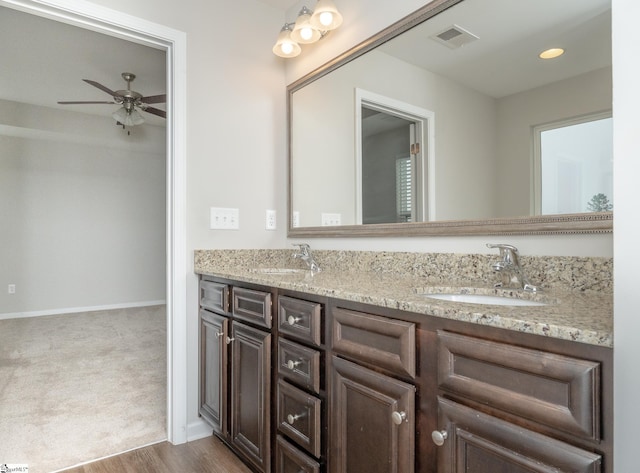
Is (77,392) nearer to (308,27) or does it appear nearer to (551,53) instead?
(308,27)

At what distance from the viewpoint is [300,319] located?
4.17ft

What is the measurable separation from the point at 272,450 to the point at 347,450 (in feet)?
1.53

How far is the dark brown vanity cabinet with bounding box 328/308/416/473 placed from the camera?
0.93 metres

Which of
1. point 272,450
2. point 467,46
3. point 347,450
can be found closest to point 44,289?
point 272,450

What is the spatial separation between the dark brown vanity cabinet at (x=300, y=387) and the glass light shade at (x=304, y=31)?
56.6 inches

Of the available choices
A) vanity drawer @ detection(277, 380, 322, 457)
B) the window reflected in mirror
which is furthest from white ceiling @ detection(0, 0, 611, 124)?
vanity drawer @ detection(277, 380, 322, 457)

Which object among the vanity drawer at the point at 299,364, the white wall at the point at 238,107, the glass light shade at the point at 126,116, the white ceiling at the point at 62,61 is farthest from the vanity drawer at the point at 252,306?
the glass light shade at the point at 126,116

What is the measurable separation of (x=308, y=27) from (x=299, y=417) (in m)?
1.84

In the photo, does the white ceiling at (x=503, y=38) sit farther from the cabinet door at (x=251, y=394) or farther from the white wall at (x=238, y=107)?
the cabinet door at (x=251, y=394)

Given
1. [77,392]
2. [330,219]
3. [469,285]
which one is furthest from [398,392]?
[77,392]

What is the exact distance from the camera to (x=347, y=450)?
3.61 feet

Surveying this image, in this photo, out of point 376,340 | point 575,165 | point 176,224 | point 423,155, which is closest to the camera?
point 376,340

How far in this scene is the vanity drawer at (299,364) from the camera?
4.00 ft

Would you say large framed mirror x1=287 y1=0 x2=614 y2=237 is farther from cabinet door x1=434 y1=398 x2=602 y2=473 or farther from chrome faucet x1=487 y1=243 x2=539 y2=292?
cabinet door x1=434 y1=398 x2=602 y2=473
